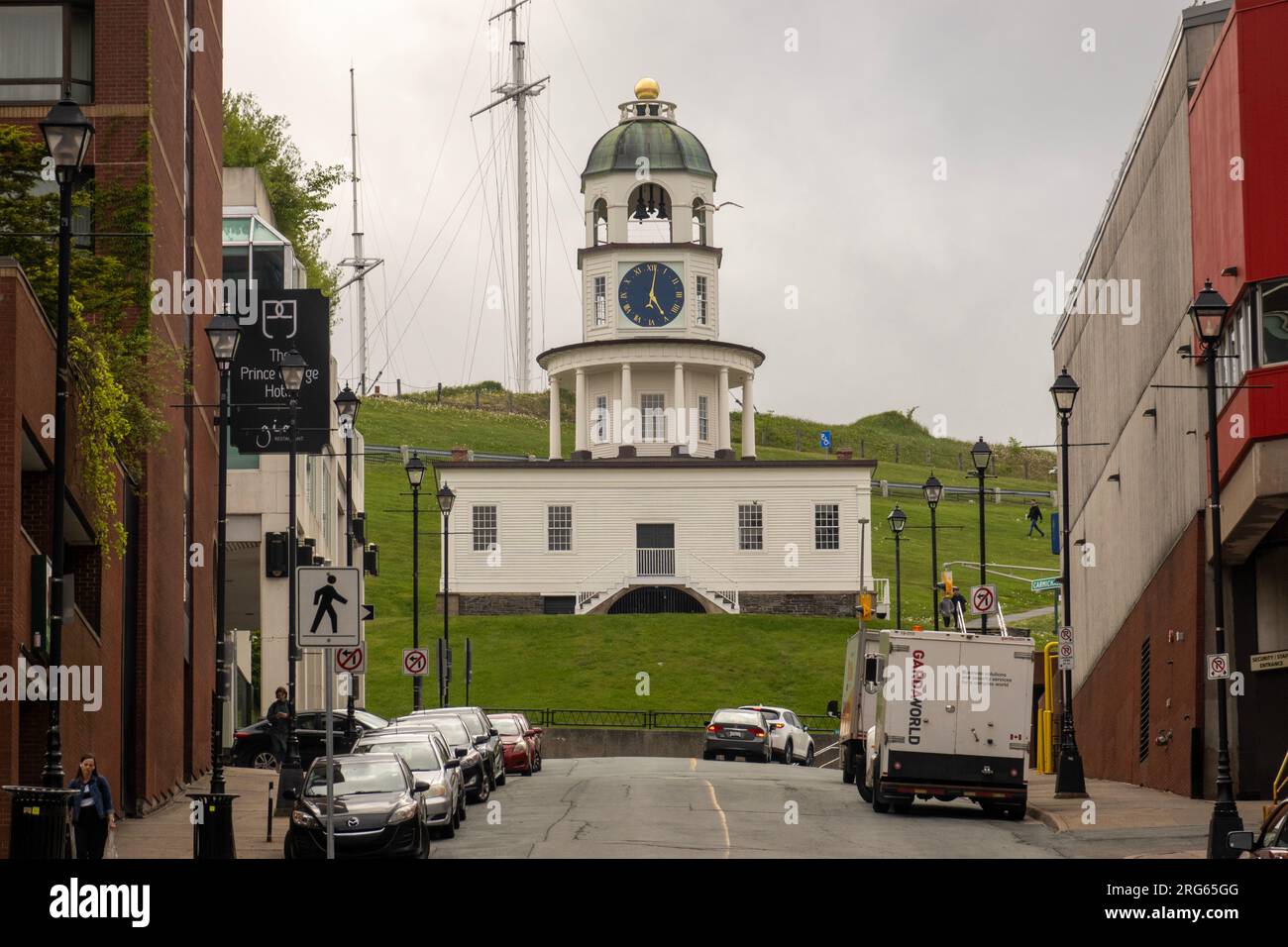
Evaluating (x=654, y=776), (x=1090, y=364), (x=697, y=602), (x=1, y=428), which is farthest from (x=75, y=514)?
(x=697, y=602)

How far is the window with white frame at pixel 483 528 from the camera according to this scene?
79438 mm

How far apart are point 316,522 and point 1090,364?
22001 mm

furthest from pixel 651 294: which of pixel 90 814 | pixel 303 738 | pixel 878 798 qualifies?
pixel 90 814

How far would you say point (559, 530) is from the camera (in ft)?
262

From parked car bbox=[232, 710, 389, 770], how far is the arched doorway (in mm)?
35889

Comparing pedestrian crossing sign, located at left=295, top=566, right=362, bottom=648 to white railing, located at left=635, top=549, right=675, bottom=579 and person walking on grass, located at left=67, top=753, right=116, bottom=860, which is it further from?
white railing, located at left=635, top=549, right=675, bottom=579

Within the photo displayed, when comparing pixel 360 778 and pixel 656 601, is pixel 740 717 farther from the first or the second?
pixel 656 601

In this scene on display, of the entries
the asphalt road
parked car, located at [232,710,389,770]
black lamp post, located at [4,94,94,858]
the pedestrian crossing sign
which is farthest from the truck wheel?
black lamp post, located at [4,94,94,858]

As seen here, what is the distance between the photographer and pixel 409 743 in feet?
95.7

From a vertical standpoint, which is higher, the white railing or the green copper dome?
the green copper dome

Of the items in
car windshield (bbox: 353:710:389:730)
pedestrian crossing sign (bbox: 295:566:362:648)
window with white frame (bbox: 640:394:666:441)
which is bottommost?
car windshield (bbox: 353:710:389:730)

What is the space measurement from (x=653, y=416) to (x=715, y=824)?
55.5 meters

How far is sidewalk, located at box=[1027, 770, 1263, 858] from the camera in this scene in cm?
2756
